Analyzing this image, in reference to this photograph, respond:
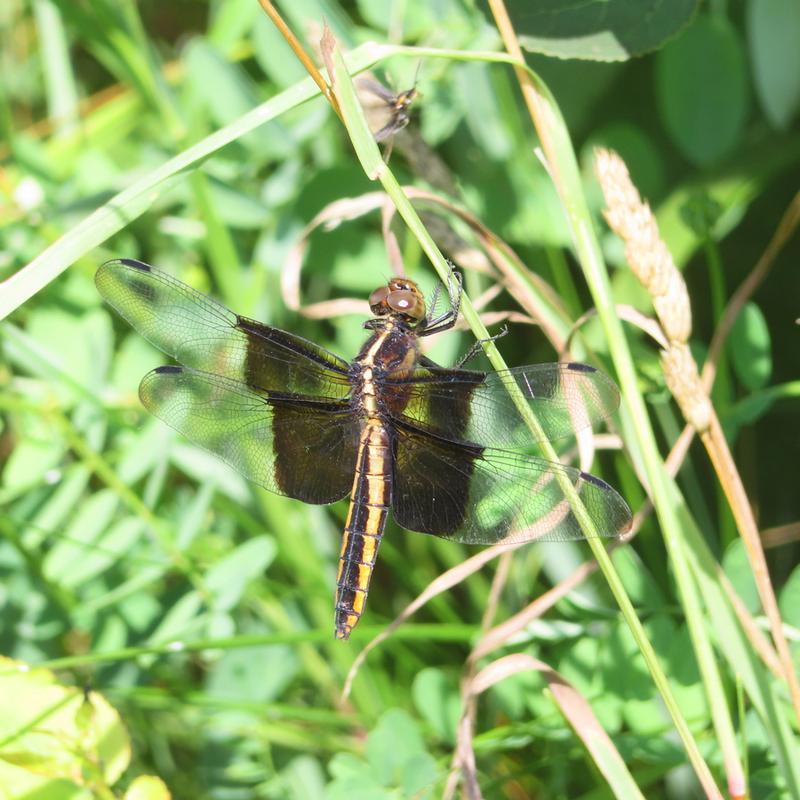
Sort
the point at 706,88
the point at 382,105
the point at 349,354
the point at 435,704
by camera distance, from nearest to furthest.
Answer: the point at 382,105, the point at 435,704, the point at 706,88, the point at 349,354

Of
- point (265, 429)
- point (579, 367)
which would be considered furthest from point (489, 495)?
point (265, 429)

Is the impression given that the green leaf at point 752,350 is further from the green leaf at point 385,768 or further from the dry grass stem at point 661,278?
the green leaf at point 385,768

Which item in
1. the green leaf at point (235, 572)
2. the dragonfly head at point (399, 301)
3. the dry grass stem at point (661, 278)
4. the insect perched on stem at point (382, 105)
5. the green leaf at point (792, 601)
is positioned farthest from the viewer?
the green leaf at point (235, 572)

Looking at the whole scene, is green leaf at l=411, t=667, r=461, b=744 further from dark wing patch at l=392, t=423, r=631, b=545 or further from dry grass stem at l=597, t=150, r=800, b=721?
dry grass stem at l=597, t=150, r=800, b=721

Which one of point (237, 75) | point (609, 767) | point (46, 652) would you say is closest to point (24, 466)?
point (46, 652)

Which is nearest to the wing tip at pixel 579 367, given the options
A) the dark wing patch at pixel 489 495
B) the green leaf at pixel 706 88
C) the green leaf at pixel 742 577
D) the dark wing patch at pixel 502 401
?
the dark wing patch at pixel 502 401

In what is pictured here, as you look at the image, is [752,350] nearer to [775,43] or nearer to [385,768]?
[775,43]

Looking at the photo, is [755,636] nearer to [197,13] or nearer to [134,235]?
→ [134,235]
